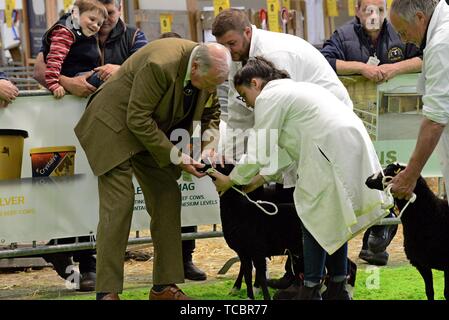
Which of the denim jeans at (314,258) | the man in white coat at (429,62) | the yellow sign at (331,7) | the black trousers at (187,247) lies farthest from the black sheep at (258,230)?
the yellow sign at (331,7)

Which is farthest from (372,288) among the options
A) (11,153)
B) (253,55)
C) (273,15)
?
(273,15)

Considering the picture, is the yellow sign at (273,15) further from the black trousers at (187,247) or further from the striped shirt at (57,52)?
the striped shirt at (57,52)

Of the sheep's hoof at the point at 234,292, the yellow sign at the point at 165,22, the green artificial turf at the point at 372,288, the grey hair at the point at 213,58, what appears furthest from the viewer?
the yellow sign at the point at 165,22

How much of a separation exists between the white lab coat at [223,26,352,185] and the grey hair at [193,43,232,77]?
1.25ft

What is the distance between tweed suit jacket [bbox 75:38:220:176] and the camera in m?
5.98

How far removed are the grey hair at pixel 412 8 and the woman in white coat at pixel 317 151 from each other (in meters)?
0.80

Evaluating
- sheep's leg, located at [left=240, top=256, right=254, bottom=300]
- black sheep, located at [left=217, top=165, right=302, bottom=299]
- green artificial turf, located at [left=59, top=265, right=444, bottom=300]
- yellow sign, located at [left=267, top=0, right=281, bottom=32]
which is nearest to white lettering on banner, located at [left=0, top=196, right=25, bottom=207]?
green artificial turf, located at [left=59, top=265, right=444, bottom=300]

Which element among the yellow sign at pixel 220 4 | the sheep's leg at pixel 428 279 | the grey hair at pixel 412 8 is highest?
the grey hair at pixel 412 8

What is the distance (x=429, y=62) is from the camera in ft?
16.8

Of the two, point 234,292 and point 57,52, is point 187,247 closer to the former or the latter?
point 234,292

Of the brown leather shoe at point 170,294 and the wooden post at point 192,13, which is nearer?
the brown leather shoe at point 170,294

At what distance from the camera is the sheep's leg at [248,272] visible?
6508mm

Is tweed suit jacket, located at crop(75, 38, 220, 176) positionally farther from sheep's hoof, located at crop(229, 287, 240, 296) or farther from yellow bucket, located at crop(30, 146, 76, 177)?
sheep's hoof, located at crop(229, 287, 240, 296)

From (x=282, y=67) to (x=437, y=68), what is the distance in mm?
1340
